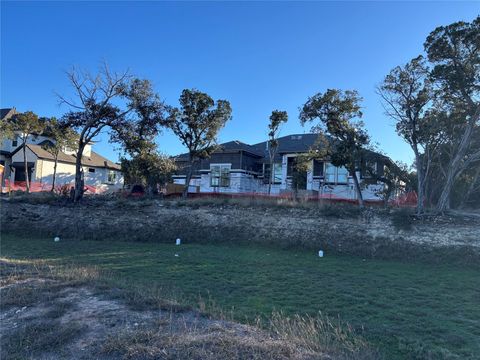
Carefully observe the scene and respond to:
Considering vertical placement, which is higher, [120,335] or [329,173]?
[329,173]

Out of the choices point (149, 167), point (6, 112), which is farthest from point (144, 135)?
point (6, 112)

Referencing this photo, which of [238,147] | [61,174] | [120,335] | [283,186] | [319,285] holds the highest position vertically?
[238,147]

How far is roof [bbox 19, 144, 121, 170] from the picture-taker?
37.4 m

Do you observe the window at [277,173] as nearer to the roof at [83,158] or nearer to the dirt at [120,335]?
the roof at [83,158]

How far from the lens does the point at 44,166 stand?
37.3 m

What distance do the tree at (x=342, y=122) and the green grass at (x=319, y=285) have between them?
742 cm

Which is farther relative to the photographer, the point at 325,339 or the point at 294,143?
the point at 294,143

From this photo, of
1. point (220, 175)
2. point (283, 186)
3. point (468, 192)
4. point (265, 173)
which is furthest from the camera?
point (265, 173)

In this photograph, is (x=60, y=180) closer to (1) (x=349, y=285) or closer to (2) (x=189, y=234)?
(2) (x=189, y=234)

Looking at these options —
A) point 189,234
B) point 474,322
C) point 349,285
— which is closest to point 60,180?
point 189,234

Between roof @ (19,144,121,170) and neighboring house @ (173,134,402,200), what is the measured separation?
34.9 ft

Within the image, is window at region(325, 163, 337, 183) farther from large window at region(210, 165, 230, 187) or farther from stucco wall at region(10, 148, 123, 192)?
stucco wall at region(10, 148, 123, 192)

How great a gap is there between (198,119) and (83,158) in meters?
23.0

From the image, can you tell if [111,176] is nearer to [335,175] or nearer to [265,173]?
[265,173]
